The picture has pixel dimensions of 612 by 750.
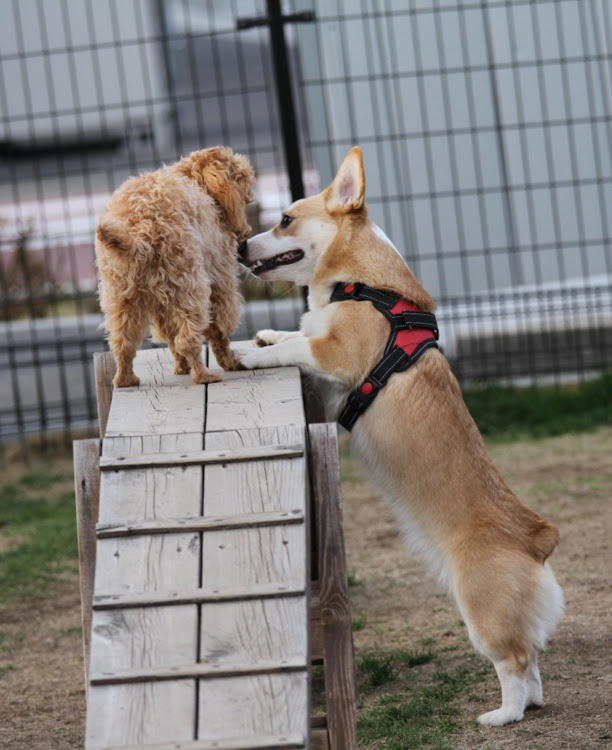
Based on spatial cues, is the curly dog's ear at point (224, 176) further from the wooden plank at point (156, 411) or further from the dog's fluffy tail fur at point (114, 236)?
the wooden plank at point (156, 411)

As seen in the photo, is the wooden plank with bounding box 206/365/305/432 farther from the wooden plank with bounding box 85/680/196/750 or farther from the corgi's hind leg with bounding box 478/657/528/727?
the corgi's hind leg with bounding box 478/657/528/727

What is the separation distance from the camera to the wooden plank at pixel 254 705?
2609mm

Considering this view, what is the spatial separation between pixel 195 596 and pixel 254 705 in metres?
0.34

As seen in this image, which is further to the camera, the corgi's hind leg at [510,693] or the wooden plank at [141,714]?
the corgi's hind leg at [510,693]

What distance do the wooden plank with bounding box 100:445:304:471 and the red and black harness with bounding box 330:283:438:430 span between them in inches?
30.5

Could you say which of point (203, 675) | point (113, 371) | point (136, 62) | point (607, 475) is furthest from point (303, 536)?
point (136, 62)

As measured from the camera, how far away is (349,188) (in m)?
4.25

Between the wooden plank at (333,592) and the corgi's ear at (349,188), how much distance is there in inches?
46.0

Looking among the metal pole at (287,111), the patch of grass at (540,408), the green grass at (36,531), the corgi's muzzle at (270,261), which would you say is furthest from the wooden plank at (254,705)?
the patch of grass at (540,408)

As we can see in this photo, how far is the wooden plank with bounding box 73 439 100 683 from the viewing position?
3363 millimetres

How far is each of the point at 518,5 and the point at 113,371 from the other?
6408 millimetres

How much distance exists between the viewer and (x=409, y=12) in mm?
8938

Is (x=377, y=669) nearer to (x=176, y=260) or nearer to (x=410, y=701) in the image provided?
(x=410, y=701)

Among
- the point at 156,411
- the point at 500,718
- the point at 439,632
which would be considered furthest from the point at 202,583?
the point at 439,632
